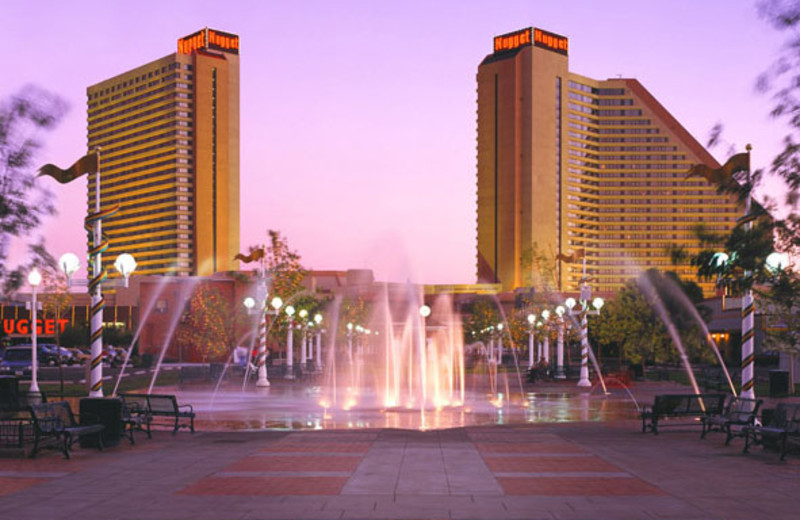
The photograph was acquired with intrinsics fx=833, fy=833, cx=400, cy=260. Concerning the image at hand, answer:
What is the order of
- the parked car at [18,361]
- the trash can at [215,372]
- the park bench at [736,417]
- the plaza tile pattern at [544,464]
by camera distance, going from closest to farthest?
the plaza tile pattern at [544,464]
the park bench at [736,417]
the trash can at [215,372]
the parked car at [18,361]

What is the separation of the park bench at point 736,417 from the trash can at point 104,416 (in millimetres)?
11207

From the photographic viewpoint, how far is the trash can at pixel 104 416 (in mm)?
14874

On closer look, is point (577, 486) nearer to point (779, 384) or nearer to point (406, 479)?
point (406, 479)

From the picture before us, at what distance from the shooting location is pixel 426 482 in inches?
443

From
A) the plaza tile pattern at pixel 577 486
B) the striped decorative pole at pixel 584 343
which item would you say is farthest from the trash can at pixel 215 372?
the plaza tile pattern at pixel 577 486

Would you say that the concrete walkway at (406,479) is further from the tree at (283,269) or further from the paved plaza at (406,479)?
the tree at (283,269)

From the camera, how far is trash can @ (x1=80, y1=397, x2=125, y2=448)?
14.9 m

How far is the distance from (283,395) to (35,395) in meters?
12.1

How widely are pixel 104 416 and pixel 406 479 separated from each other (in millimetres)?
6397

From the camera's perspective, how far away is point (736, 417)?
53.2 feet

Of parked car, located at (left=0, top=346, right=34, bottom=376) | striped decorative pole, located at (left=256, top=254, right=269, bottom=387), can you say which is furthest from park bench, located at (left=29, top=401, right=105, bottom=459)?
parked car, located at (left=0, top=346, right=34, bottom=376)

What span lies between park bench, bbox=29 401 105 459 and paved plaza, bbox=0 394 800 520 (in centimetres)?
24

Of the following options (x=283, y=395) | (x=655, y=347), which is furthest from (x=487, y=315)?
(x=283, y=395)

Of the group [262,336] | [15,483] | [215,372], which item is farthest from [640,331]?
[15,483]
